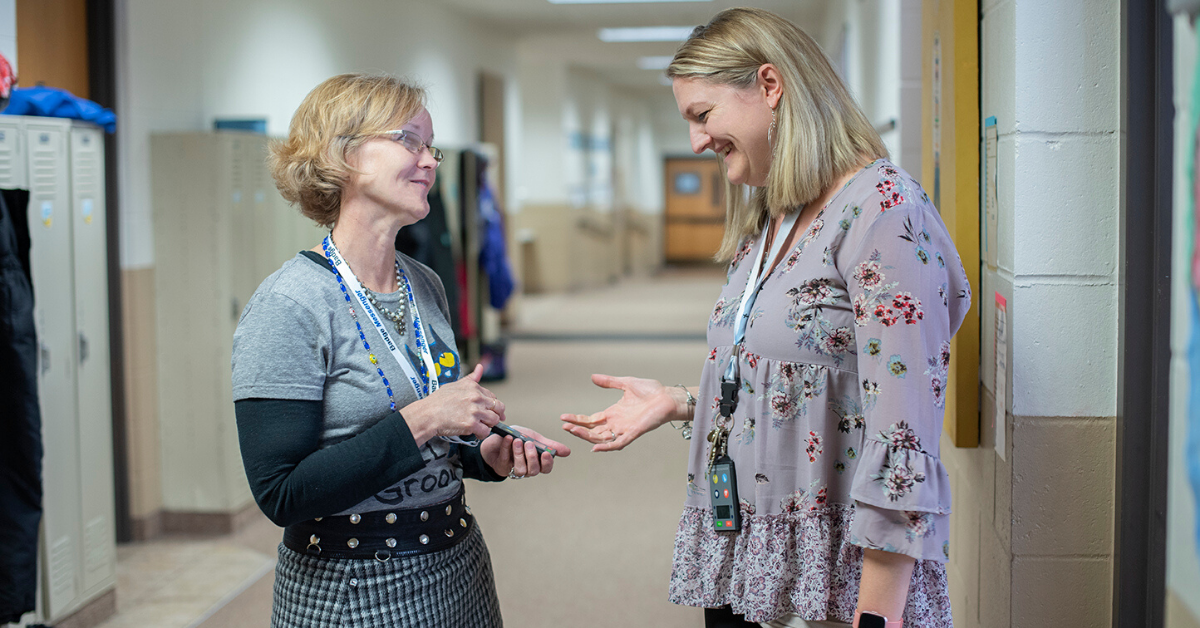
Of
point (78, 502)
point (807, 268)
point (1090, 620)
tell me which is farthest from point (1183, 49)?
point (78, 502)

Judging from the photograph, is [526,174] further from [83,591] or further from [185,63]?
[83,591]

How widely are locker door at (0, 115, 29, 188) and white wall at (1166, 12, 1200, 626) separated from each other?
2802 millimetres

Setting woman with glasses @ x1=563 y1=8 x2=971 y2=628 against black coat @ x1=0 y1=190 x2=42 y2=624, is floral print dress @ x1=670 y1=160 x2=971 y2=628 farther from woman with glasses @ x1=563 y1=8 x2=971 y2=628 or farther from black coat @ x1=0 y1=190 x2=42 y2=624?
black coat @ x1=0 y1=190 x2=42 y2=624

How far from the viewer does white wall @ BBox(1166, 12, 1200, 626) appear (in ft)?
3.68

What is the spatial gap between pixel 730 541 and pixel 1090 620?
2.54 ft

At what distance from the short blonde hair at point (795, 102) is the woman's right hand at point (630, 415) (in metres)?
0.40

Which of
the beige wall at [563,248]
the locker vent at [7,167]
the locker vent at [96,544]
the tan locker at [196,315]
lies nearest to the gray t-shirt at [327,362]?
the locker vent at [7,167]

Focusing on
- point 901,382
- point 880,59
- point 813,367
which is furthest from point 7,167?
point 880,59

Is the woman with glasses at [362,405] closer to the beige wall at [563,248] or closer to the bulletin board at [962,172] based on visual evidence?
the bulletin board at [962,172]

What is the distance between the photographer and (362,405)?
5.02 feet

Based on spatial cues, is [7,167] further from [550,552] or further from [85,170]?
[550,552]

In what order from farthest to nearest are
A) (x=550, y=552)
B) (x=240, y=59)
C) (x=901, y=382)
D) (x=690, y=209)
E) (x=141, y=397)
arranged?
1. (x=690, y=209)
2. (x=240, y=59)
3. (x=141, y=397)
4. (x=550, y=552)
5. (x=901, y=382)

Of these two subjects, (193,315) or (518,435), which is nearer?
(518,435)

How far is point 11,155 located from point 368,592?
6.75ft
